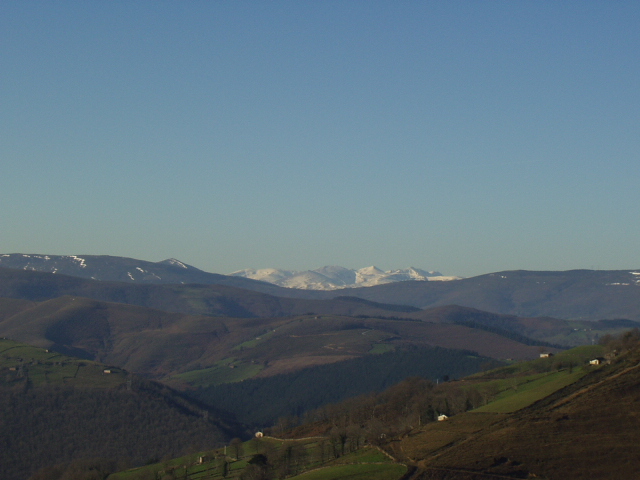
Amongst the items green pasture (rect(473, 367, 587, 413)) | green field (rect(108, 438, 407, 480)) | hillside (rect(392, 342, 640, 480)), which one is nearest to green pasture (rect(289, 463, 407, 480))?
green field (rect(108, 438, 407, 480))

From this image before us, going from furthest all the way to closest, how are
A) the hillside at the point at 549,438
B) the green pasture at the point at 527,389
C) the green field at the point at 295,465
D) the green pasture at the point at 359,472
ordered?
the green pasture at the point at 527,389, the green field at the point at 295,465, the green pasture at the point at 359,472, the hillside at the point at 549,438

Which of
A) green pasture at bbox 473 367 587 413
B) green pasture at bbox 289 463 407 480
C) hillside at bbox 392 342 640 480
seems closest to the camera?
hillside at bbox 392 342 640 480

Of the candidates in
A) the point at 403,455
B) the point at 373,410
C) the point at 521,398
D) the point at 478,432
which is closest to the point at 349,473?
the point at 403,455

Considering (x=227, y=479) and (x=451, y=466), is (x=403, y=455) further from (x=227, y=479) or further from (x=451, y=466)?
(x=227, y=479)

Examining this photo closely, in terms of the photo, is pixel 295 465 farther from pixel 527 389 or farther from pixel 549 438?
pixel 527 389

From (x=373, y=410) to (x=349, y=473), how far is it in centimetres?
6735

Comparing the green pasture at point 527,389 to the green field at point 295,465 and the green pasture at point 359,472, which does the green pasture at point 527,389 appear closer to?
the green field at point 295,465

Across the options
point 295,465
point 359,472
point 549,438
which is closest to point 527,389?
point 295,465

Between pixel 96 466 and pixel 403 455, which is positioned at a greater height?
pixel 403 455

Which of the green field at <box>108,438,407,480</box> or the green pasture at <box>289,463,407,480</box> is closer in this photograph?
the green pasture at <box>289,463,407,480</box>

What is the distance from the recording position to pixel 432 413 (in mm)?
138000

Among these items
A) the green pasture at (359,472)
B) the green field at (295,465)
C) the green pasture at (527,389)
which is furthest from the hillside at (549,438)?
the green field at (295,465)

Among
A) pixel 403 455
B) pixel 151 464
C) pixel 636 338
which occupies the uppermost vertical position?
pixel 636 338

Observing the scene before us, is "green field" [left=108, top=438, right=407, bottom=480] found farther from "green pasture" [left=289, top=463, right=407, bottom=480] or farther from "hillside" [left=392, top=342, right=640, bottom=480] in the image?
"hillside" [left=392, top=342, right=640, bottom=480]
